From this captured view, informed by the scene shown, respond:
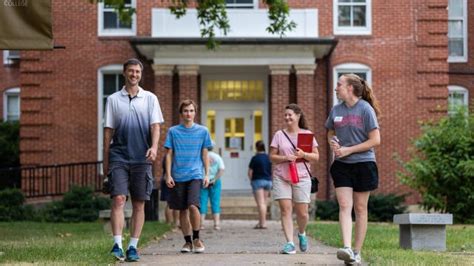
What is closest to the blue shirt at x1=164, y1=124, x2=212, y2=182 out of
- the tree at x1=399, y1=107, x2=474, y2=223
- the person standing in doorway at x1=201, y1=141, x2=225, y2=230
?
the person standing in doorway at x1=201, y1=141, x2=225, y2=230

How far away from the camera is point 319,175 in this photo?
24.5 meters

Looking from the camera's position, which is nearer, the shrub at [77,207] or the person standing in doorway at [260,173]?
the person standing in doorway at [260,173]

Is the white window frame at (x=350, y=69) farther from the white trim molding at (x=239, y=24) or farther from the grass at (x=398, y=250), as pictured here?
the grass at (x=398, y=250)

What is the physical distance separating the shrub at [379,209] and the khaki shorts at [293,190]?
37.4 ft

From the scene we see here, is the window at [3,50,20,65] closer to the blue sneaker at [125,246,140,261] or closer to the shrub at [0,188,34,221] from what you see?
the shrub at [0,188,34,221]

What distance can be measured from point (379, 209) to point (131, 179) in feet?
44.0

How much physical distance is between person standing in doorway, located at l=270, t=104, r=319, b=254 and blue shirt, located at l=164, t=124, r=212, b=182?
0.88m

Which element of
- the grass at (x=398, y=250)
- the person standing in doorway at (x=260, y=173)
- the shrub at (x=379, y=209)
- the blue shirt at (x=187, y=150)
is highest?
the blue shirt at (x=187, y=150)

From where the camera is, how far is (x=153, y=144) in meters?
9.66

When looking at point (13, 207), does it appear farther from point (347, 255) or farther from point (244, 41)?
point (347, 255)

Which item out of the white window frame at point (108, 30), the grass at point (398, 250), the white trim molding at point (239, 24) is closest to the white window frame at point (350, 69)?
the white trim molding at point (239, 24)

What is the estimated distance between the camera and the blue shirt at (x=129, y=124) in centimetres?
966

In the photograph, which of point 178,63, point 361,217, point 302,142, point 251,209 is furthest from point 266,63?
point 361,217

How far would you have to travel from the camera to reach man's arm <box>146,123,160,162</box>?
31.4 feet
